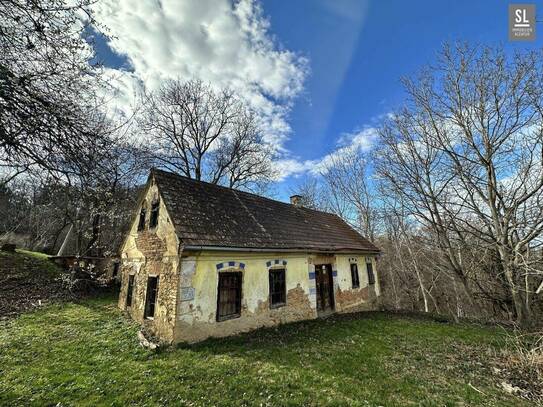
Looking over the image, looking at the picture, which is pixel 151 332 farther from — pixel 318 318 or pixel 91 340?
pixel 318 318

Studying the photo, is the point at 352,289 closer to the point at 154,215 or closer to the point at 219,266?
the point at 219,266

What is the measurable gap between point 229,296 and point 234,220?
2.98 metres

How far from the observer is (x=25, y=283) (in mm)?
12891

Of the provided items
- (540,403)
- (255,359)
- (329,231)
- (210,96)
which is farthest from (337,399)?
(210,96)

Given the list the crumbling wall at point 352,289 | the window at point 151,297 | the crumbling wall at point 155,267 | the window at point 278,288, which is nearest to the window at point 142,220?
the crumbling wall at point 155,267

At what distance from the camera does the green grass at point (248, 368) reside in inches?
179

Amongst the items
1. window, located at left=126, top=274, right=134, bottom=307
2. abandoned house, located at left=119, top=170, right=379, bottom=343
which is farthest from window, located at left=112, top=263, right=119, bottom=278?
window, located at left=126, top=274, right=134, bottom=307

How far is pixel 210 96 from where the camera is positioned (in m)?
20.6

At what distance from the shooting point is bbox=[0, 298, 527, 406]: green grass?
456 centimetres

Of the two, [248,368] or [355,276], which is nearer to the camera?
[248,368]

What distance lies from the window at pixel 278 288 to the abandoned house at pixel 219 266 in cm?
4

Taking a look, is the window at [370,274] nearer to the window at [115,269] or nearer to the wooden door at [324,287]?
the wooden door at [324,287]

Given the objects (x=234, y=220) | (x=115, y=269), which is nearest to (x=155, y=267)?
(x=234, y=220)

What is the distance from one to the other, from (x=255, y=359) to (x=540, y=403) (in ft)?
19.2
